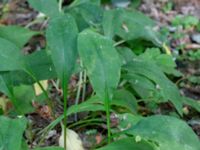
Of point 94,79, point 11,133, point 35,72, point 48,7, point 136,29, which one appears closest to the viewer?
point 11,133

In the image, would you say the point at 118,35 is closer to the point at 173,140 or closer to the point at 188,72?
the point at 188,72

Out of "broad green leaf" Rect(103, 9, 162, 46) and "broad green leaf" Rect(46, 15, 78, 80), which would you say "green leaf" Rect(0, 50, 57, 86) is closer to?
"broad green leaf" Rect(46, 15, 78, 80)

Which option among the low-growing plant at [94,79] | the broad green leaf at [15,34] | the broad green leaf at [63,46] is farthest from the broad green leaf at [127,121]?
the broad green leaf at [15,34]

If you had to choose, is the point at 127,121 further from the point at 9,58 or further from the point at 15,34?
the point at 15,34

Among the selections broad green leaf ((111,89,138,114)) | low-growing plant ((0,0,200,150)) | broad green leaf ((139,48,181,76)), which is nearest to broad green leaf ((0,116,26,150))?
low-growing plant ((0,0,200,150))

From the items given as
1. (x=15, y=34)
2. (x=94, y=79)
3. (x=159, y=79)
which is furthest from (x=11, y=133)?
(x=15, y=34)
